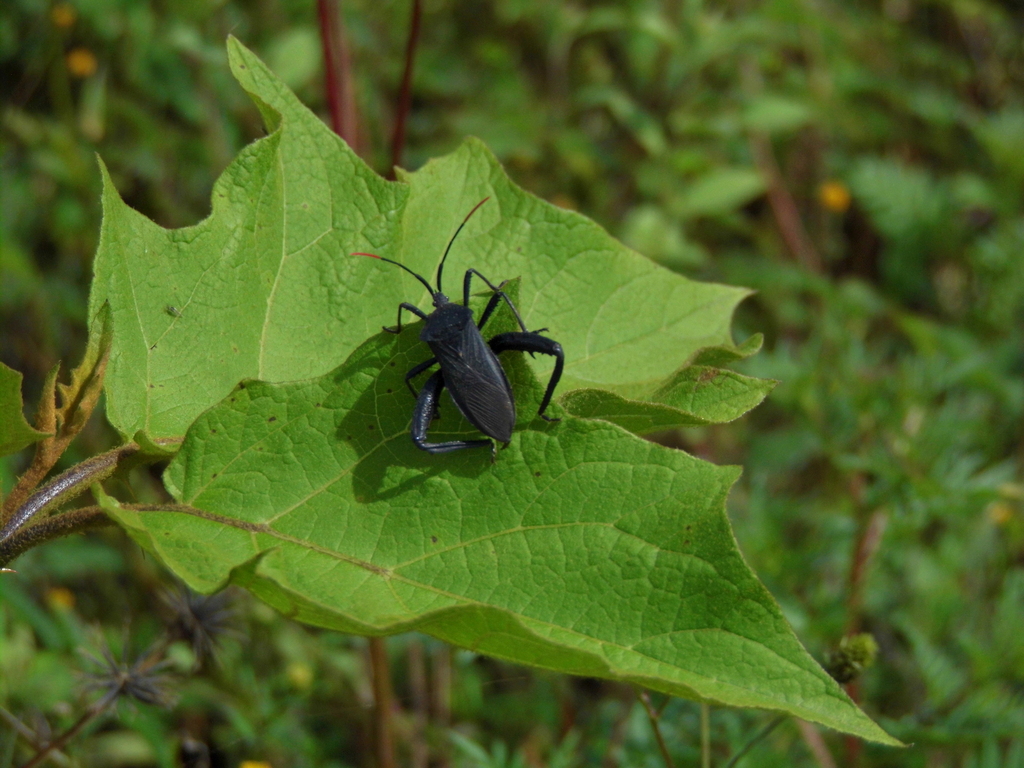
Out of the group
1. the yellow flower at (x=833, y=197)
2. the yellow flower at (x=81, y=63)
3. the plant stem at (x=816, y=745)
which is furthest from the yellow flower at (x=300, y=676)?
the yellow flower at (x=833, y=197)

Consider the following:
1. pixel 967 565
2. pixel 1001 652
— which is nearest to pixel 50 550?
pixel 1001 652

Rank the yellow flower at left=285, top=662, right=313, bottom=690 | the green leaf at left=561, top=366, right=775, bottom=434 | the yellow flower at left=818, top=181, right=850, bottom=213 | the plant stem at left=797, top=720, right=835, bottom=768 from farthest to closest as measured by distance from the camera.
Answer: the yellow flower at left=818, top=181, right=850, bottom=213
the yellow flower at left=285, top=662, right=313, bottom=690
the plant stem at left=797, top=720, right=835, bottom=768
the green leaf at left=561, top=366, right=775, bottom=434

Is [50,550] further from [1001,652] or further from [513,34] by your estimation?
[513,34]

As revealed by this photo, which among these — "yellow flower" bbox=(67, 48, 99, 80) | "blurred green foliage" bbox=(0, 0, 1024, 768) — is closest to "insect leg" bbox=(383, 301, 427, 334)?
"blurred green foliage" bbox=(0, 0, 1024, 768)

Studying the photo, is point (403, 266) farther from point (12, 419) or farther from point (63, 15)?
point (63, 15)

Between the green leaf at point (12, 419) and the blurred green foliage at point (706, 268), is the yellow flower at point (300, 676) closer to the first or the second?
the blurred green foliage at point (706, 268)

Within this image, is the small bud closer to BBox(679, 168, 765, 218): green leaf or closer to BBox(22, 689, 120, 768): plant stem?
BBox(22, 689, 120, 768): plant stem
